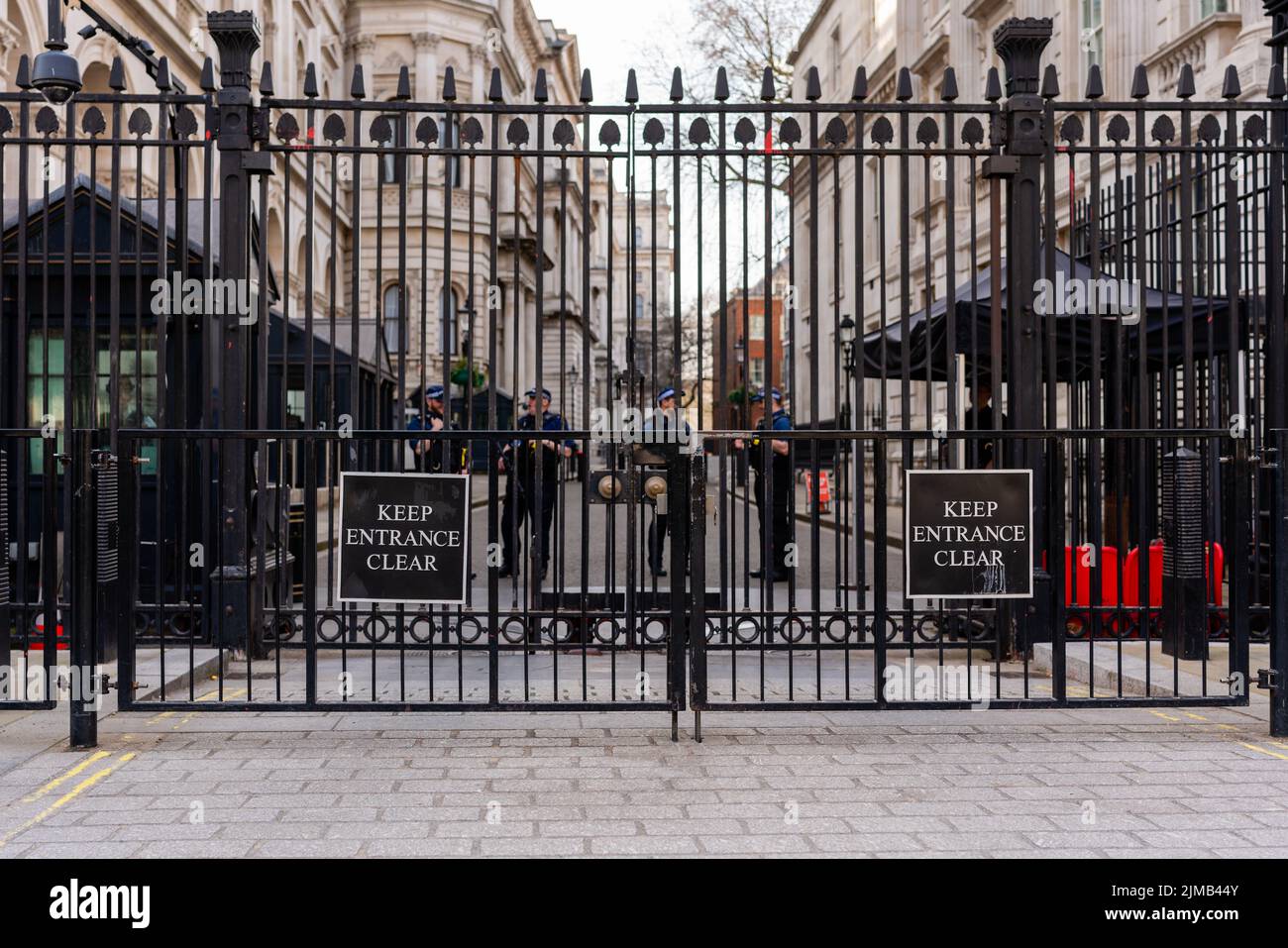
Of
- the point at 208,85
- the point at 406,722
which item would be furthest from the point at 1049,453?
the point at 208,85

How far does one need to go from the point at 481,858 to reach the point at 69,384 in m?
5.24

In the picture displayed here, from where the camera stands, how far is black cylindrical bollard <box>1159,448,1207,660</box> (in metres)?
6.72

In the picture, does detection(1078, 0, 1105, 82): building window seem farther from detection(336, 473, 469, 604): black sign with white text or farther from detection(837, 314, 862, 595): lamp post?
detection(336, 473, 469, 604): black sign with white text

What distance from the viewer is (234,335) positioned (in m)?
8.27

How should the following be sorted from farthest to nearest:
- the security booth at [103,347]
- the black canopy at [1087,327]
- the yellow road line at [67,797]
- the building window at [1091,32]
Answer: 1. the building window at [1091,32]
2. the black canopy at [1087,327]
3. the security booth at [103,347]
4. the yellow road line at [67,797]

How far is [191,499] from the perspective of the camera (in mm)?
8883

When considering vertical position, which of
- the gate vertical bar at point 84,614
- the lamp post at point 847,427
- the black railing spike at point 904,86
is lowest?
the gate vertical bar at point 84,614

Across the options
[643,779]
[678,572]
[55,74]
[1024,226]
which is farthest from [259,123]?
[643,779]

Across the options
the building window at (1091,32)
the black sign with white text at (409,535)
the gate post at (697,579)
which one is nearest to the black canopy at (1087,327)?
the gate post at (697,579)

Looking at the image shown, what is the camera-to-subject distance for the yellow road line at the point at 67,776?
16.7ft

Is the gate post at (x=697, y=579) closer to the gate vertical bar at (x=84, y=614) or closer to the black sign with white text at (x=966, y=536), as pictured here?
the black sign with white text at (x=966, y=536)

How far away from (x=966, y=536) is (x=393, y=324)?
27.9m

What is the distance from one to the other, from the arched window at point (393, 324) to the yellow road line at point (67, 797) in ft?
9.43

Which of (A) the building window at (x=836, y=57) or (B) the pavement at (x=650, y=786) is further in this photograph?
(A) the building window at (x=836, y=57)
